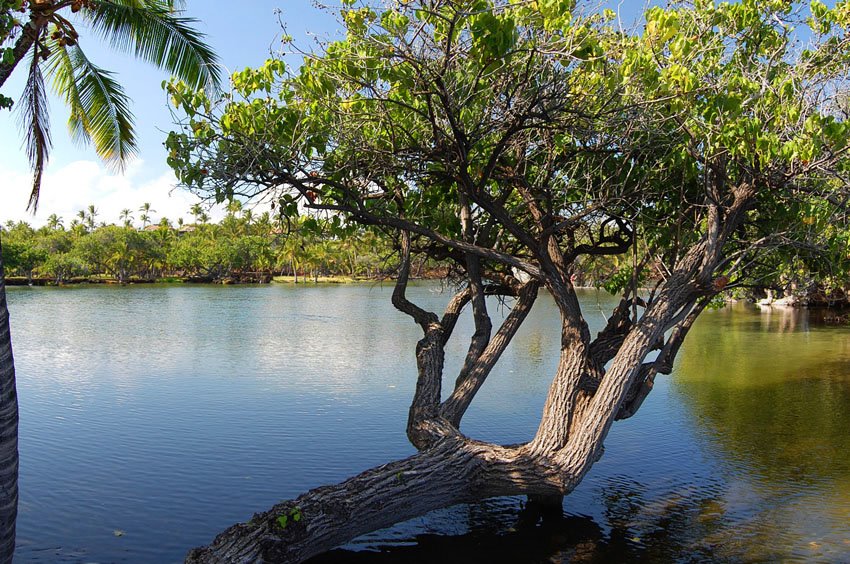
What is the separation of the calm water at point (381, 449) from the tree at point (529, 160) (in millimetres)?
1376

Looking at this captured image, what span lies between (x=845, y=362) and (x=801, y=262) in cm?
1313

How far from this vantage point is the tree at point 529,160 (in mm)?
5430

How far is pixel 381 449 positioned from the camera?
10.9m

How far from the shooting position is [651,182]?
7.73 m

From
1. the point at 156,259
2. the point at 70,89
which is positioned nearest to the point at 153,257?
the point at 156,259

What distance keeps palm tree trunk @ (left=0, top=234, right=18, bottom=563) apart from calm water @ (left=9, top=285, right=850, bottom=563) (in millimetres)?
2986

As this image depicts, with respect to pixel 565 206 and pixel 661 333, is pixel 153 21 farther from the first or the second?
pixel 661 333

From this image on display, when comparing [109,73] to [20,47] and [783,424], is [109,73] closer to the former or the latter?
[20,47]

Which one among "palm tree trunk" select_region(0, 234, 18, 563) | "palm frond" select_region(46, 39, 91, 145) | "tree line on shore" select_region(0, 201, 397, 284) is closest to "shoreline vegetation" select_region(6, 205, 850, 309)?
"tree line on shore" select_region(0, 201, 397, 284)

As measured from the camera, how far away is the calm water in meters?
7.39

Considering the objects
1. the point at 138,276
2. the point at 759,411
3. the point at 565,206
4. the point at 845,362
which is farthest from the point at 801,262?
the point at 138,276

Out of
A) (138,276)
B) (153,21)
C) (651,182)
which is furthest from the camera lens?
(138,276)

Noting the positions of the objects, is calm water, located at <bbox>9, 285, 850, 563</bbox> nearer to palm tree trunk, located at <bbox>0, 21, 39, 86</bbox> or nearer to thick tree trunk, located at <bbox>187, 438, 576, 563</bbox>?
thick tree trunk, located at <bbox>187, 438, 576, 563</bbox>

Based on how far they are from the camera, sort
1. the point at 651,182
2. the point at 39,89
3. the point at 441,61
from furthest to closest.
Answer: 1. the point at 651,182
2. the point at 39,89
3. the point at 441,61
